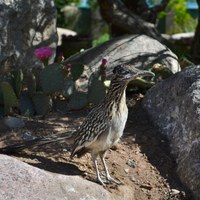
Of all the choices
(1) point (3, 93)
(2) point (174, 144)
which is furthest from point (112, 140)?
(1) point (3, 93)

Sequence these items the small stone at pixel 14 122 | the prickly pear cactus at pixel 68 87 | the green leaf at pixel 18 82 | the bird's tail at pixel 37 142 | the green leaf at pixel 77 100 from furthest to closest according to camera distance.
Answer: the prickly pear cactus at pixel 68 87, the green leaf at pixel 77 100, the green leaf at pixel 18 82, the small stone at pixel 14 122, the bird's tail at pixel 37 142

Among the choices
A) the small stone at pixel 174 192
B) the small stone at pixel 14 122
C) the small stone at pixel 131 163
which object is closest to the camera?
the small stone at pixel 174 192

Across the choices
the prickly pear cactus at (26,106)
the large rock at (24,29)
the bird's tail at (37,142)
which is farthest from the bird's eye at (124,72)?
the large rock at (24,29)

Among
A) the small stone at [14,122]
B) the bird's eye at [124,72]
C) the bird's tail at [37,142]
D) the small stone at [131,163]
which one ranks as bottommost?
the small stone at [131,163]

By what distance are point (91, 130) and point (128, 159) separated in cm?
89

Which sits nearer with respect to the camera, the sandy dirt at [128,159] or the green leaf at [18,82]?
the sandy dirt at [128,159]

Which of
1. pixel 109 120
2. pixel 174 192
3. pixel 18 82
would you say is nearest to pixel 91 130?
pixel 109 120

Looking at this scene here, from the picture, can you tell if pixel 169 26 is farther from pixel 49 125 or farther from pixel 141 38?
pixel 49 125

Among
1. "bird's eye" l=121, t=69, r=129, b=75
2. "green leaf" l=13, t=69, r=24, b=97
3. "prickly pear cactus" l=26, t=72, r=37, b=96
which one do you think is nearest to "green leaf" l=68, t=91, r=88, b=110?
"prickly pear cactus" l=26, t=72, r=37, b=96

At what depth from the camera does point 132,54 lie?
315 inches

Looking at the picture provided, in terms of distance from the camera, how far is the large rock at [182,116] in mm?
5434

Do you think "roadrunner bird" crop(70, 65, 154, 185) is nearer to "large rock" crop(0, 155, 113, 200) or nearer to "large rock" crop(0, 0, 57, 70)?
"large rock" crop(0, 155, 113, 200)

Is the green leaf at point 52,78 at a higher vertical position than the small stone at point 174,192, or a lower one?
higher

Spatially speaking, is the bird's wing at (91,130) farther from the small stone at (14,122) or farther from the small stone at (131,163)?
the small stone at (14,122)
